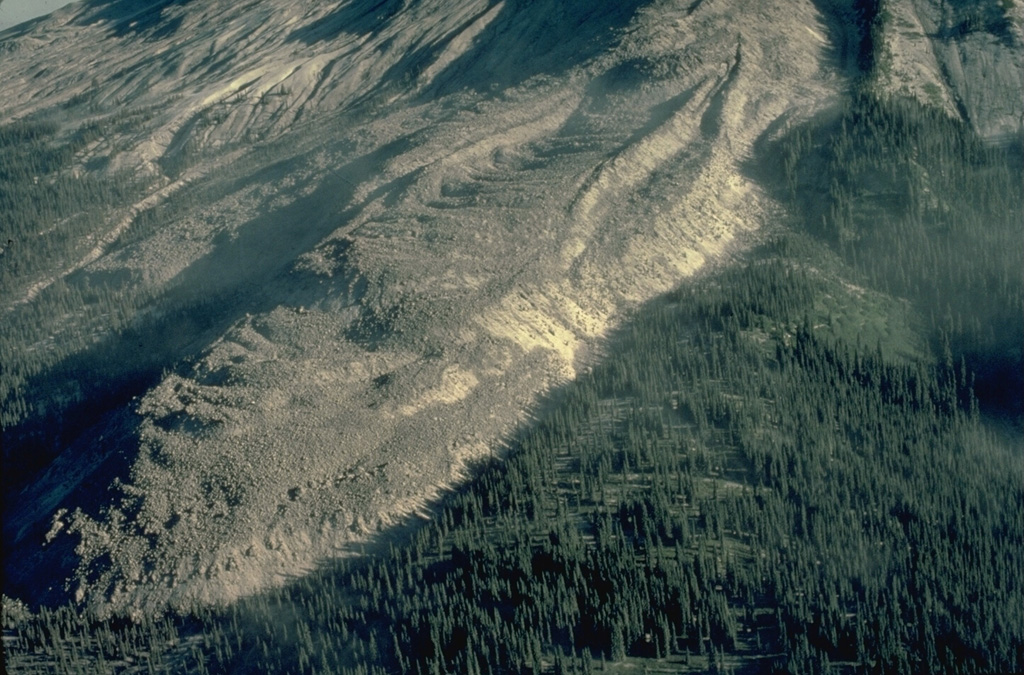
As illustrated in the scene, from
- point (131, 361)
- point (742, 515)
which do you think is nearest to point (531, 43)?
A: point (131, 361)

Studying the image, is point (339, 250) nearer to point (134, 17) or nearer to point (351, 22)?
point (351, 22)

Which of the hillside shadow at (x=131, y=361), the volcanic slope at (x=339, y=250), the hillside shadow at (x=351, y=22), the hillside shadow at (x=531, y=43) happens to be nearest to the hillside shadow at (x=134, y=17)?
the volcanic slope at (x=339, y=250)

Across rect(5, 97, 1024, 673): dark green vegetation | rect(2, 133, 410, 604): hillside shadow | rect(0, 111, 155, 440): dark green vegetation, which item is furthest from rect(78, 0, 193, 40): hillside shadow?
rect(5, 97, 1024, 673): dark green vegetation

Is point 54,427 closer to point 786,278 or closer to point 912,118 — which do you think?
point 786,278

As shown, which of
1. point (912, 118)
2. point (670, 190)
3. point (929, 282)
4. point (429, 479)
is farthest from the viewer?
point (912, 118)

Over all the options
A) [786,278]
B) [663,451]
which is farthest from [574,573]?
[786,278]

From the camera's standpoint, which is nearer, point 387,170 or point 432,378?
point 432,378

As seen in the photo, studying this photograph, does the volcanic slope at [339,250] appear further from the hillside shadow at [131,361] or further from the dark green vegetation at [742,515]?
the dark green vegetation at [742,515]
